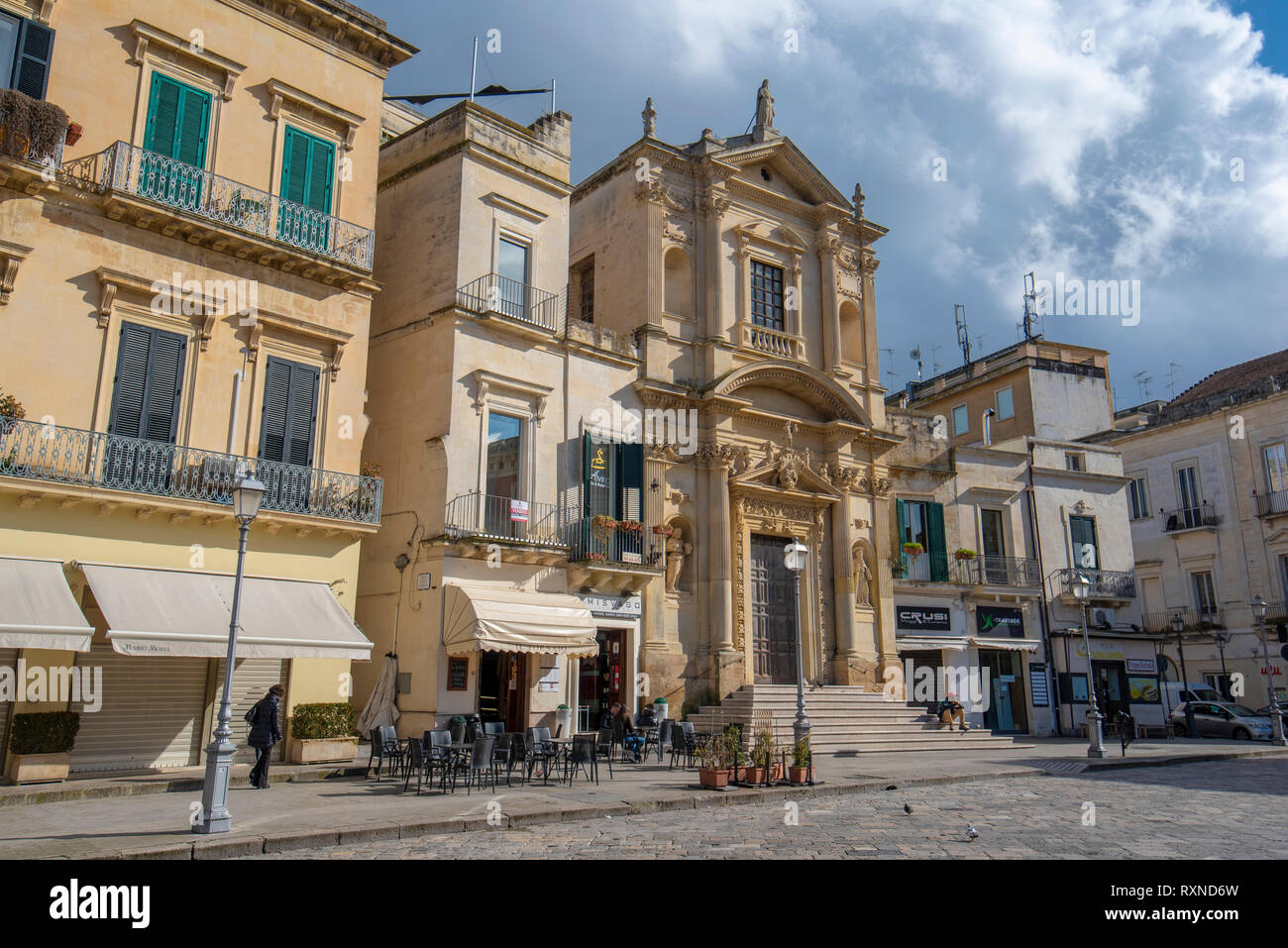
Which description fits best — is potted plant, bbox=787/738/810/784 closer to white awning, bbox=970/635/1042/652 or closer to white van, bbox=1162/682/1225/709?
white awning, bbox=970/635/1042/652

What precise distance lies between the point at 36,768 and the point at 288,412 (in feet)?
22.2

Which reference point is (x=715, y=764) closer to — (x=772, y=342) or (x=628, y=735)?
(x=628, y=735)

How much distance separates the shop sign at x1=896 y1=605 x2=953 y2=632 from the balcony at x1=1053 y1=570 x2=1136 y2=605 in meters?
5.11

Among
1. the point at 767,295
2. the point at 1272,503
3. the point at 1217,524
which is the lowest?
the point at 1217,524

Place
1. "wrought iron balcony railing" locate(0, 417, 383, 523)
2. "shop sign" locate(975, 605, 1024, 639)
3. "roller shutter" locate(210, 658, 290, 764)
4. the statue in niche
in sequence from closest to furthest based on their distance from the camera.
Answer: "wrought iron balcony railing" locate(0, 417, 383, 523), "roller shutter" locate(210, 658, 290, 764), the statue in niche, "shop sign" locate(975, 605, 1024, 639)

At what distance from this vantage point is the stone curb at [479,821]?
954 cm

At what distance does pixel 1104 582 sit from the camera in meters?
33.1

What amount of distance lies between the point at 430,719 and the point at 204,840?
8561mm

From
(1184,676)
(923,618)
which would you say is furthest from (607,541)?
(1184,676)

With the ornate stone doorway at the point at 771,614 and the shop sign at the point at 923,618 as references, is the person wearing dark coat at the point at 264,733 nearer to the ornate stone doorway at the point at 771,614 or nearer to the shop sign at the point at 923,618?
the ornate stone doorway at the point at 771,614

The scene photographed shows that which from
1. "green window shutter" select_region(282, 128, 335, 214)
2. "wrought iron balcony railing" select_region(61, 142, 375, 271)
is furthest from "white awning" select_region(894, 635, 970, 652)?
"green window shutter" select_region(282, 128, 335, 214)

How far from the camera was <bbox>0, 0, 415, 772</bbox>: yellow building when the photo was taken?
14.2 m

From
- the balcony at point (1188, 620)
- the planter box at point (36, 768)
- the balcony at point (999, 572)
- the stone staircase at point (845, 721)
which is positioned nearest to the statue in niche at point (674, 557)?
the stone staircase at point (845, 721)
